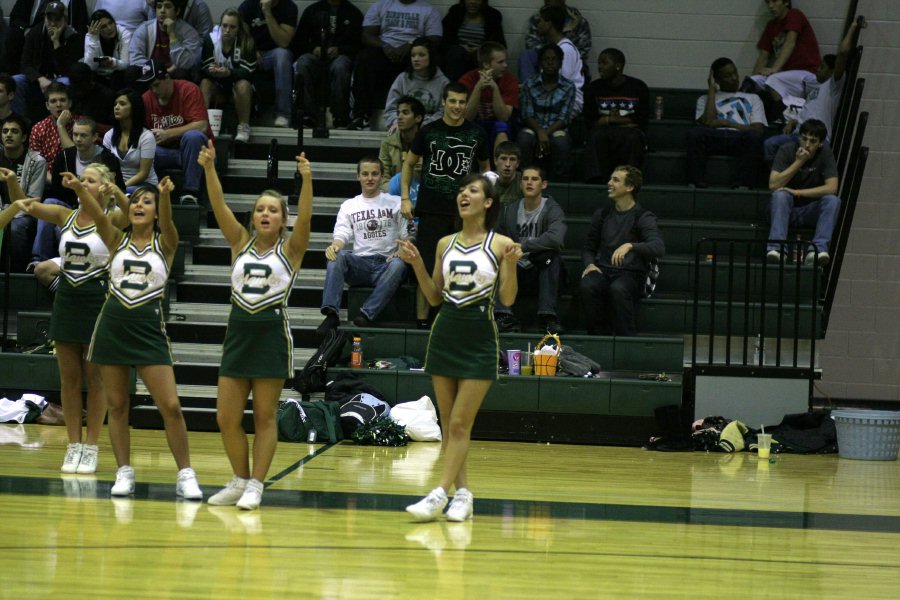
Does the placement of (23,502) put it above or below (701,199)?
below

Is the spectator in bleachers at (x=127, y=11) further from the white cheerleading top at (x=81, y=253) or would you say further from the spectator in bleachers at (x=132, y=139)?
the white cheerleading top at (x=81, y=253)

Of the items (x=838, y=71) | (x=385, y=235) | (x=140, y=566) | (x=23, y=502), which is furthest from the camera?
(x=838, y=71)

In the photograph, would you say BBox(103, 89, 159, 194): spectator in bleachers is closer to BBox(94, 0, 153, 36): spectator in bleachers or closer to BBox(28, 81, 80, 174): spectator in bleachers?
BBox(28, 81, 80, 174): spectator in bleachers

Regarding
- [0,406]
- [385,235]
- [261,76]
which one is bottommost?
[0,406]

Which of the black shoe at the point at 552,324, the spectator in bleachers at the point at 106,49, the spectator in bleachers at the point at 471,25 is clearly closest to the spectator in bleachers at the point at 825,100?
the spectator in bleachers at the point at 471,25

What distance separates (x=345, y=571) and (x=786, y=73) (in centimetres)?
783

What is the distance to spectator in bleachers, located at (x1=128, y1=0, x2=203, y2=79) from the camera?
10.4 m

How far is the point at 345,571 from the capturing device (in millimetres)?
4234

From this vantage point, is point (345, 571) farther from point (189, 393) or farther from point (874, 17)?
point (874, 17)

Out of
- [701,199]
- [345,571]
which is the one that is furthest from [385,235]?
[345,571]

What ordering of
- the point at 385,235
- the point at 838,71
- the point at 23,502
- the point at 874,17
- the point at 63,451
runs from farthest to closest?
the point at 874,17, the point at 838,71, the point at 385,235, the point at 63,451, the point at 23,502

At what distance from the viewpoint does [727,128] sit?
10.3m

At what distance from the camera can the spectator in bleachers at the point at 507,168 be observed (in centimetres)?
890

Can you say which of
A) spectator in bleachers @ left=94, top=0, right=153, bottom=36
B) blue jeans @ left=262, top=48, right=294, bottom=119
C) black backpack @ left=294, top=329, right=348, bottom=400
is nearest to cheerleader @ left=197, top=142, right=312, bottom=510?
black backpack @ left=294, top=329, right=348, bottom=400
